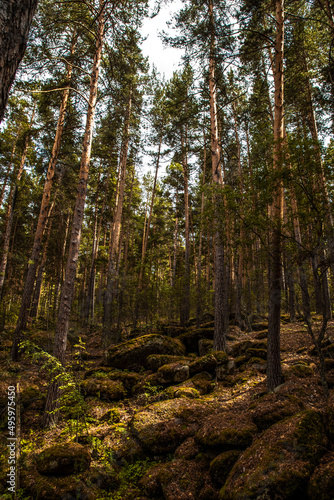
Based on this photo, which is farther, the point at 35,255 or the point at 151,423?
the point at 35,255

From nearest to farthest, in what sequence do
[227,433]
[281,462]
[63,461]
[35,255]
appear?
1. [281,462]
2. [227,433]
3. [63,461]
4. [35,255]

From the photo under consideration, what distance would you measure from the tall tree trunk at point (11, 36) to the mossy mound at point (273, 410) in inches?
197

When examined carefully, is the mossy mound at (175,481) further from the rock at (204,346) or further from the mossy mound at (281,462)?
the rock at (204,346)

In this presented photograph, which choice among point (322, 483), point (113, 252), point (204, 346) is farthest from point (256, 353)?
point (113, 252)

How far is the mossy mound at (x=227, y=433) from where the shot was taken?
3.62 metres

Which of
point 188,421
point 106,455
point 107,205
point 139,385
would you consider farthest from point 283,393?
Answer: point 107,205

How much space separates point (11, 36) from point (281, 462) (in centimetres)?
443

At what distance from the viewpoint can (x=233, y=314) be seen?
1484 centimetres

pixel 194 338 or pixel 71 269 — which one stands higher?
pixel 71 269

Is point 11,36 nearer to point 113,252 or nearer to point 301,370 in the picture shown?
point 301,370

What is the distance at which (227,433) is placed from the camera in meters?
3.72

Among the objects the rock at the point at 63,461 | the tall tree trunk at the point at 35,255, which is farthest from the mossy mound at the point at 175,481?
the tall tree trunk at the point at 35,255

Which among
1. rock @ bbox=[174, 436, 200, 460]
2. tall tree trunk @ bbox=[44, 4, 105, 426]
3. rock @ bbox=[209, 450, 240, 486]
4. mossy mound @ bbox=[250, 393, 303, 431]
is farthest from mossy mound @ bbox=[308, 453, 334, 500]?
tall tree trunk @ bbox=[44, 4, 105, 426]

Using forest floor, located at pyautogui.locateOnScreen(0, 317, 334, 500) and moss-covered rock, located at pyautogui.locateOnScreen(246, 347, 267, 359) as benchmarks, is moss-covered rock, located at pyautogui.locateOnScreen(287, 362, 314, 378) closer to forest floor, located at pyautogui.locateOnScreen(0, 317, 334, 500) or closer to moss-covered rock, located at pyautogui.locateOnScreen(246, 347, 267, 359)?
forest floor, located at pyautogui.locateOnScreen(0, 317, 334, 500)
